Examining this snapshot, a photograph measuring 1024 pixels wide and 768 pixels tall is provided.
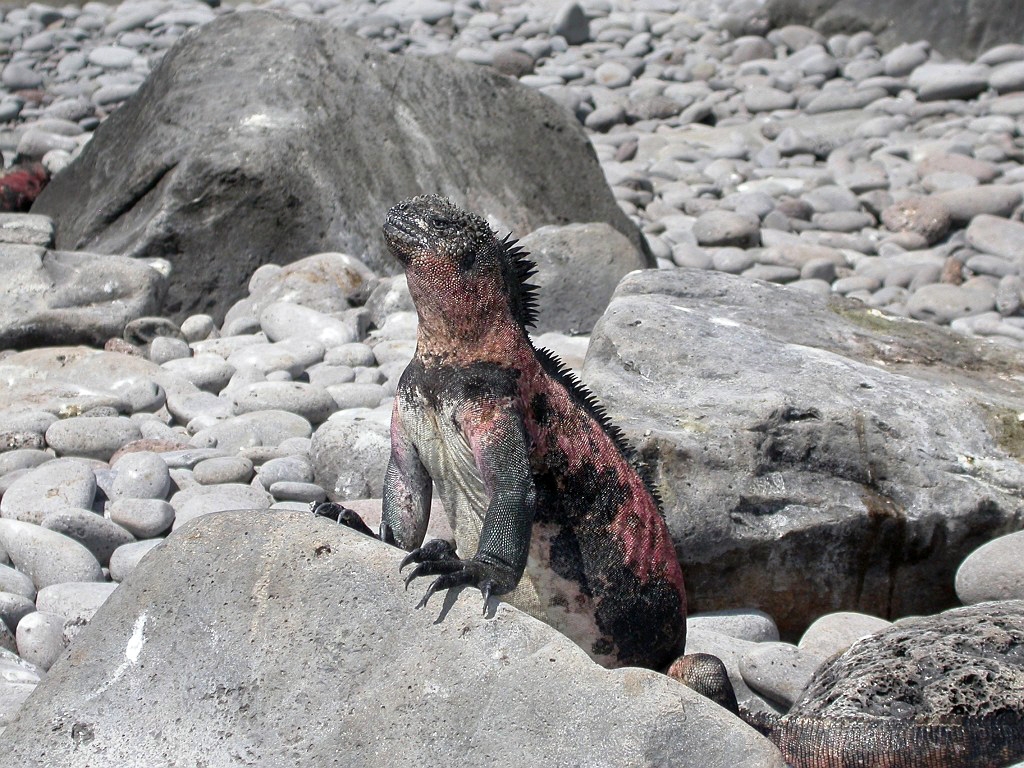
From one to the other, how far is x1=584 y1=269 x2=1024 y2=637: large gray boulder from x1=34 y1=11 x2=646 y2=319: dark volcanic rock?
4.48m

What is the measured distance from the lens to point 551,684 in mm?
3209

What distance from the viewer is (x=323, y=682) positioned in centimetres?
→ 334

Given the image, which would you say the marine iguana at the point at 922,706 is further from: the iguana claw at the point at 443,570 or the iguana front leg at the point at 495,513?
the iguana claw at the point at 443,570

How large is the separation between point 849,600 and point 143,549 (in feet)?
9.08

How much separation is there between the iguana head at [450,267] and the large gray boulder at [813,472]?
141 centimetres

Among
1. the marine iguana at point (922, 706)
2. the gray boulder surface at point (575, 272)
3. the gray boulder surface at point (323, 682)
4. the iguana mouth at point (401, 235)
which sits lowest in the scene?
the gray boulder surface at point (575, 272)

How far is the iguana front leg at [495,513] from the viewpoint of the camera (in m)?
3.38

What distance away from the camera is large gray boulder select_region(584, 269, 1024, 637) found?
5234 millimetres

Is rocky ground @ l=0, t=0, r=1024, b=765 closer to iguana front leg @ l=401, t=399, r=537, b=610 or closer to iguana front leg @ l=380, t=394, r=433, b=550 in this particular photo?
iguana front leg @ l=380, t=394, r=433, b=550

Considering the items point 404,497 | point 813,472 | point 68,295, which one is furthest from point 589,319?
point 404,497

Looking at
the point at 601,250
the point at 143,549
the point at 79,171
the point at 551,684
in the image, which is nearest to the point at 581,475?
the point at 551,684

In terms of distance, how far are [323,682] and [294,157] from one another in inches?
271

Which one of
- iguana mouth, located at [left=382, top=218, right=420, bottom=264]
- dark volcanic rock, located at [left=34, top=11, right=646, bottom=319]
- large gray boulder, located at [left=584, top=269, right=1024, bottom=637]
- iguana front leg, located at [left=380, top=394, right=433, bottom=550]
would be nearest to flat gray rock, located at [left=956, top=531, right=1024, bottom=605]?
large gray boulder, located at [left=584, top=269, right=1024, bottom=637]

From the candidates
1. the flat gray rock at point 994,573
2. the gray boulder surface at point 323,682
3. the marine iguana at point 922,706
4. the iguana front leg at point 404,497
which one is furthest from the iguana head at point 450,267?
the flat gray rock at point 994,573
